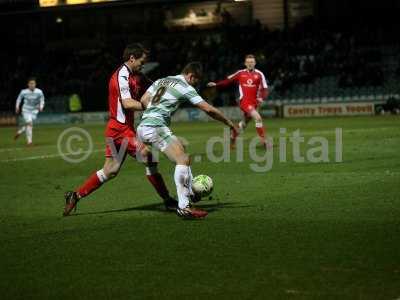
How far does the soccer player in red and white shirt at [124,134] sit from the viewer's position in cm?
1087

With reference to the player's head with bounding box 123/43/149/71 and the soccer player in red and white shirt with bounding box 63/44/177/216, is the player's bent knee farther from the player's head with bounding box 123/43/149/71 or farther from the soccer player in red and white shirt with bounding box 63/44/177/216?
the player's head with bounding box 123/43/149/71

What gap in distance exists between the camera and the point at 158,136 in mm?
10430

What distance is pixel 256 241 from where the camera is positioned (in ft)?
27.2

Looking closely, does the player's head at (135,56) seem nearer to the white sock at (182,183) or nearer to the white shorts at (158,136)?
the white shorts at (158,136)

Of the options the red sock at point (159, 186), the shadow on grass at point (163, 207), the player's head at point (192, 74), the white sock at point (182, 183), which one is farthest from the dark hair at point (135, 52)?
the shadow on grass at point (163, 207)

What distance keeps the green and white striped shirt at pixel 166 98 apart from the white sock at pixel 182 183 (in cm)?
72

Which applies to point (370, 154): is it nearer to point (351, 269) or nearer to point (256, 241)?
point (256, 241)

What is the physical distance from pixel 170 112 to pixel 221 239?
8.57ft

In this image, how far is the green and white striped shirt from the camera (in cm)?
1030

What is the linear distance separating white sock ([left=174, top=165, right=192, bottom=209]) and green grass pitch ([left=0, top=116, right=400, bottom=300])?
12.0 inches

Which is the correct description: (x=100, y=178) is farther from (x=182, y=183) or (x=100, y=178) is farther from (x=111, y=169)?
(x=182, y=183)

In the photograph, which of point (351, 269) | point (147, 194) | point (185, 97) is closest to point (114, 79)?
point (185, 97)

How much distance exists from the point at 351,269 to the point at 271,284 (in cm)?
81

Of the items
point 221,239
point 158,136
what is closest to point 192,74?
point 158,136
